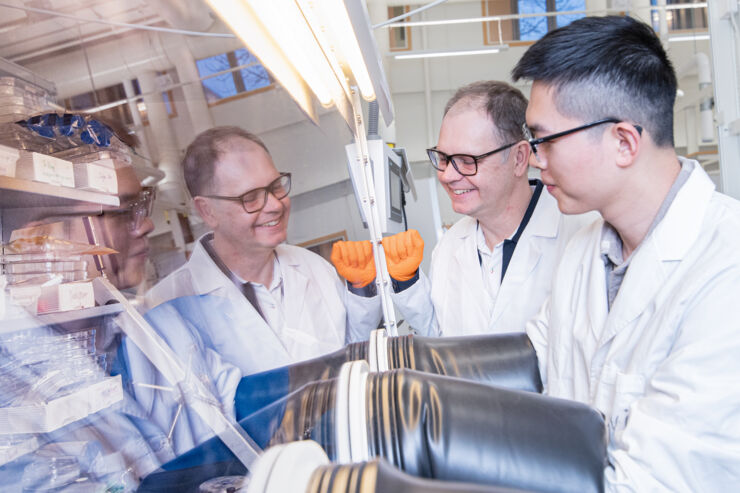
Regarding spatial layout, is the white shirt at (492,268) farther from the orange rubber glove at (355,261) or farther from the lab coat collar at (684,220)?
the lab coat collar at (684,220)

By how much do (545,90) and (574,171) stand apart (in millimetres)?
212

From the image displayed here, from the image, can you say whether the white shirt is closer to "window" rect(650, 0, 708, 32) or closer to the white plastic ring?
the white plastic ring

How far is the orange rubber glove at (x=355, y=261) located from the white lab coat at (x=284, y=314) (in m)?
0.07

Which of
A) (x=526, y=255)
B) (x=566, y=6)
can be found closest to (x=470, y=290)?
(x=526, y=255)

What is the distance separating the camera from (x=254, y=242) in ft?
2.92

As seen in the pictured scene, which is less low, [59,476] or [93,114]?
[93,114]

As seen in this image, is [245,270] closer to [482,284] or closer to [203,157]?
[203,157]

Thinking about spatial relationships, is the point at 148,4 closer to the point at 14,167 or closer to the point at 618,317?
the point at 14,167

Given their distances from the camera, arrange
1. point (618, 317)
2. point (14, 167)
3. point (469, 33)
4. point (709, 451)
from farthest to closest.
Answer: point (469, 33) → point (618, 317) → point (709, 451) → point (14, 167)

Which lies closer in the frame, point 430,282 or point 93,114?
point 93,114

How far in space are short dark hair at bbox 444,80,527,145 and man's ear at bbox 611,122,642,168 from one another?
2.10ft

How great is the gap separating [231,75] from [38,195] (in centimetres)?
36

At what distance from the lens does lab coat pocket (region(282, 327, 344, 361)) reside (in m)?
0.94

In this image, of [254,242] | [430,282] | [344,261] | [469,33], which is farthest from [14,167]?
[469,33]
